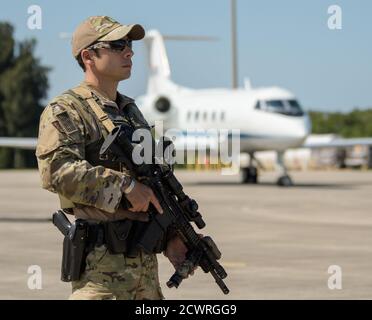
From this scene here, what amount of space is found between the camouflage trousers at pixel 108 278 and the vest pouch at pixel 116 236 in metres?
0.04

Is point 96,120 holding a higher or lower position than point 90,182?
higher

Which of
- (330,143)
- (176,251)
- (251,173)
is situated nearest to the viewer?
(176,251)

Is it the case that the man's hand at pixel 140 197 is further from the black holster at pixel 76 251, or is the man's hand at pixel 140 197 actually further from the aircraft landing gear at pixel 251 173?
the aircraft landing gear at pixel 251 173

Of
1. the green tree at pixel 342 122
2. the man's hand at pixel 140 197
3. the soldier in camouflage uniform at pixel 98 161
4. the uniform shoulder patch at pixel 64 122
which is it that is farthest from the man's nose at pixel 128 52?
the green tree at pixel 342 122

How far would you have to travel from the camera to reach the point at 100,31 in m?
5.05

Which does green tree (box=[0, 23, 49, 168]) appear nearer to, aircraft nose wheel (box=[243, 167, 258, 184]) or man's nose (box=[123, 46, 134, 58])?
aircraft nose wheel (box=[243, 167, 258, 184])

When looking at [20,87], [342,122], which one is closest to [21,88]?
[20,87]

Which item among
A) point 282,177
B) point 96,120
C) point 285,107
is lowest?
point 282,177

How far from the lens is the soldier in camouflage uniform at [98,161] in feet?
15.6

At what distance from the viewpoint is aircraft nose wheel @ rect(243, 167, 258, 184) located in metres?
35.4

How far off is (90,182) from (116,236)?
327mm

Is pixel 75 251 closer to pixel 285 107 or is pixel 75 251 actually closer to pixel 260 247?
pixel 260 247
